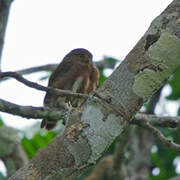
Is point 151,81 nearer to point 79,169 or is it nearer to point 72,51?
point 79,169

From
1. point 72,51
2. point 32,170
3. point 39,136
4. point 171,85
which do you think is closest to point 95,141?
point 32,170

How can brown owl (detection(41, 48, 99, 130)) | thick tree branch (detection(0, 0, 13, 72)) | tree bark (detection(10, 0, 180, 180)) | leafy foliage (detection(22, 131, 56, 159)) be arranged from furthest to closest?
leafy foliage (detection(22, 131, 56, 159))
brown owl (detection(41, 48, 99, 130))
thick tree branch (detection(0, 0, 13, 72))
tree bark (detection(10, 0, 180, 180))

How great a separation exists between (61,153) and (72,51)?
305 cm

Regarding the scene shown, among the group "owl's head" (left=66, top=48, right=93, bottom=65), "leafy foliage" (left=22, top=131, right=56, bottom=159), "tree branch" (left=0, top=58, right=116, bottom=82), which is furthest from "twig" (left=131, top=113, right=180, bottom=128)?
"leafy foliage" (left=22, top=131, right=56, bottom=159)

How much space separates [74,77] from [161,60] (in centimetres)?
267

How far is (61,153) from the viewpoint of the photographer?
1.90 metres

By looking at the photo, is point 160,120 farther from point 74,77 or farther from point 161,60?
point 74,77

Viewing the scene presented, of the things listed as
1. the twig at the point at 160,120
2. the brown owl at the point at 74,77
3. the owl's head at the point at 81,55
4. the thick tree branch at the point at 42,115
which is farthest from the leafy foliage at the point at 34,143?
the twig at the point at 160,120

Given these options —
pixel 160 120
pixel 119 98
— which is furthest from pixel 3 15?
pixel 119 98

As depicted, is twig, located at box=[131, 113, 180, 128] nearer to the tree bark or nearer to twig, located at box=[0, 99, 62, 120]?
twig, located at box=[0, 99, 62, 120]

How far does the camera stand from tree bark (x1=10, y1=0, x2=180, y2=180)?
75.7 inches

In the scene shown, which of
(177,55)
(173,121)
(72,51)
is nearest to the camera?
(177,55)

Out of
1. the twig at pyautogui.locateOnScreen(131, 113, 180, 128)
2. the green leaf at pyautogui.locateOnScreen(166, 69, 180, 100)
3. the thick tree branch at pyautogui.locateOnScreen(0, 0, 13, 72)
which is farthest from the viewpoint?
the green leaf at pyautogui.locateOnScreen(166, 69, 180, 100)

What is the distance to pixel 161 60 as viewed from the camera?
2.03m
